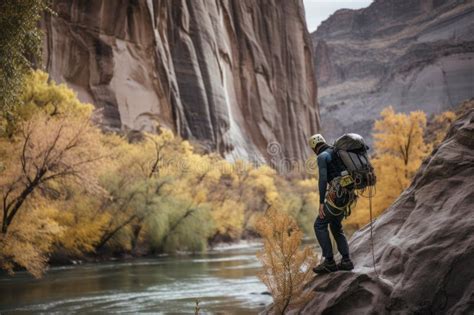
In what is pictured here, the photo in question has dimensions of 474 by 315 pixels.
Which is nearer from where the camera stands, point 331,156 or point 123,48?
point 331,156

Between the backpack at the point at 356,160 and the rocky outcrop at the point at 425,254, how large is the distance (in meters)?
0.97

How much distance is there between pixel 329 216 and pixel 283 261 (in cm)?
118

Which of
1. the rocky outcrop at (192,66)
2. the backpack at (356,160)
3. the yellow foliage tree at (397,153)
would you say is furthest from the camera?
the rocky outcrop at (192,66)

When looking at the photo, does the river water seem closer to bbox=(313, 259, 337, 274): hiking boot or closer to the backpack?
bbox=(313, 259, 337, 274): hiking boot

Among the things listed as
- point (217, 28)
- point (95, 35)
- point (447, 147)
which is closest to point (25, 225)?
point (447, 147)

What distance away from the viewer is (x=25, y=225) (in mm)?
20156

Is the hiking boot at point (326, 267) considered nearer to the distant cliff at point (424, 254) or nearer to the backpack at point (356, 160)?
the distant cliff at point (424, 254)

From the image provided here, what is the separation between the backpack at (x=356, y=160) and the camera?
8016 millimetres

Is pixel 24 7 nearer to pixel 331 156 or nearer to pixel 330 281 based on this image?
pixel 331 156

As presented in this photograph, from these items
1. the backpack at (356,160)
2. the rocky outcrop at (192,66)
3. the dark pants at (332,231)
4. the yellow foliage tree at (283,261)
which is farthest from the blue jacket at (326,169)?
the rocky outcrop at (192,66)

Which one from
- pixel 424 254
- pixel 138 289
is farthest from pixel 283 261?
pixel 138 289

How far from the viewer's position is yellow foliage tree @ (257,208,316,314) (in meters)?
8.68

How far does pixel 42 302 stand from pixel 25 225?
179 inches

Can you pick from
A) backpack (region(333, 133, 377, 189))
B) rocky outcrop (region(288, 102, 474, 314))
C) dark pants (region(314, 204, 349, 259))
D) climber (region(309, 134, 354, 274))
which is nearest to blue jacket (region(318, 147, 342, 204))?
climber (region(309, 134, 354, 274))
